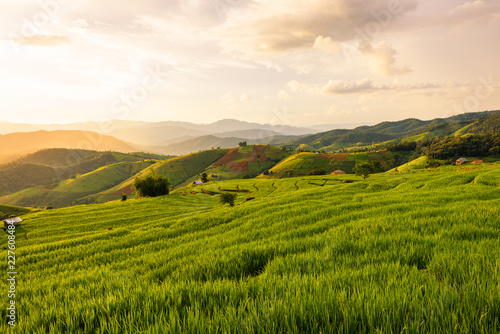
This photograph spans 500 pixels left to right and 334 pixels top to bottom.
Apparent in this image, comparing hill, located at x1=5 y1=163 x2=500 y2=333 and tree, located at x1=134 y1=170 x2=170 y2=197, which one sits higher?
hill, located at x1=5 y1=163 x2=500 y2=333

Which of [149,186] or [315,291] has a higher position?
[315,291]

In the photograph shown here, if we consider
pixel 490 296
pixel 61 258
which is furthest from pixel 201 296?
pixel 61 258

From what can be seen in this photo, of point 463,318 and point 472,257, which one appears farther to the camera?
point 472,257

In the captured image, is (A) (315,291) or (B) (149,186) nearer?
(A) (315,291)

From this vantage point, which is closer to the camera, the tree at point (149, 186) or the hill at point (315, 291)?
the hill at point (315, 291)

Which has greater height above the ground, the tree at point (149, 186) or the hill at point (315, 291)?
the hill at point (315, 291)

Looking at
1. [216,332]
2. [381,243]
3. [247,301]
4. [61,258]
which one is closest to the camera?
[216,332]

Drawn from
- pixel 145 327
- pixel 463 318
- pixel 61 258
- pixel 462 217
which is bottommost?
pixel 61 258

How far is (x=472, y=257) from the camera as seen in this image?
4.08 metres

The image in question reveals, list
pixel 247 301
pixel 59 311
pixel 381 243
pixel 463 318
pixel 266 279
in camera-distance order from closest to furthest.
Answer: pixel 463 318
pixel 247 301
pixel 59 311
pixel 266 279
pixel 381 243

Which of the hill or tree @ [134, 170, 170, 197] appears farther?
tree @ [134, 170, 170, 197]

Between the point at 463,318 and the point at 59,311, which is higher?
the point at 463,318

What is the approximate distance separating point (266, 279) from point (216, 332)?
1703 millimetres

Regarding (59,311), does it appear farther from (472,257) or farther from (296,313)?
(472,257)
